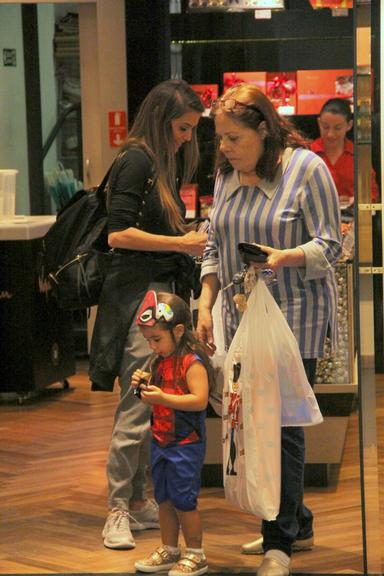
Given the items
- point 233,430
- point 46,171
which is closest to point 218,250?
point 233,430

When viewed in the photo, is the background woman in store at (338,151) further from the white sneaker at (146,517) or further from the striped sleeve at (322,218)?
the striped sleeve at (322,218)

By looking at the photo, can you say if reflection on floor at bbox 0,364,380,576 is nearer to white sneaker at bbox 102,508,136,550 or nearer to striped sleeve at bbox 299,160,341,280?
white sneaker at bbox 102,508,136,550

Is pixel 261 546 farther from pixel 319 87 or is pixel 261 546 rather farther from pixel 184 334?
pixel 319 87

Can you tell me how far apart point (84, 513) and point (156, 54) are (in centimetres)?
356

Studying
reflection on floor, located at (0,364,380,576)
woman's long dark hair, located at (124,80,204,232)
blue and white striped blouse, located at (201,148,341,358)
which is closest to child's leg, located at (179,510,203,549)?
reflection on floor, located at (0,364,380,576)

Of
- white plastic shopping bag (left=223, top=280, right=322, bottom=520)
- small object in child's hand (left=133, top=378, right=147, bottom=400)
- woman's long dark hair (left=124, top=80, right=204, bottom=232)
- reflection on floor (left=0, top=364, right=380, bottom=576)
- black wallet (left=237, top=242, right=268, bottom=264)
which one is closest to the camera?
black wallet (left=237, top=242, right=268, bottom=264)

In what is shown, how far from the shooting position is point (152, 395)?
396cm

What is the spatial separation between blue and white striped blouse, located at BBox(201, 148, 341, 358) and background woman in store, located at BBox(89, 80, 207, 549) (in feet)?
1.31

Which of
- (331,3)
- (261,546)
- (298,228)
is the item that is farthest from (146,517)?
(331,3)

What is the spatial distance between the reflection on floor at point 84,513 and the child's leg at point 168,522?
0.16 m

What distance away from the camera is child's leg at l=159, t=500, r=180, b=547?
13.3 feet

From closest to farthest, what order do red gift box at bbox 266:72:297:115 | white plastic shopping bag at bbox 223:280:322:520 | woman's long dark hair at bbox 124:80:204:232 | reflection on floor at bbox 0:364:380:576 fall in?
white plastic shopping bag at bbox 223:280:322:520 < reflection on floor at bbox 0:364:380:576 < woman's long dark hair at bbox 124:80:204:232 < red gift box at bbox 266:72:297:115

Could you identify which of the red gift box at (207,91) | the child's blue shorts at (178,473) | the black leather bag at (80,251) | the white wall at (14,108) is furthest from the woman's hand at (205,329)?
the white wall at (14,108)

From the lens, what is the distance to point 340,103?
281 inches
